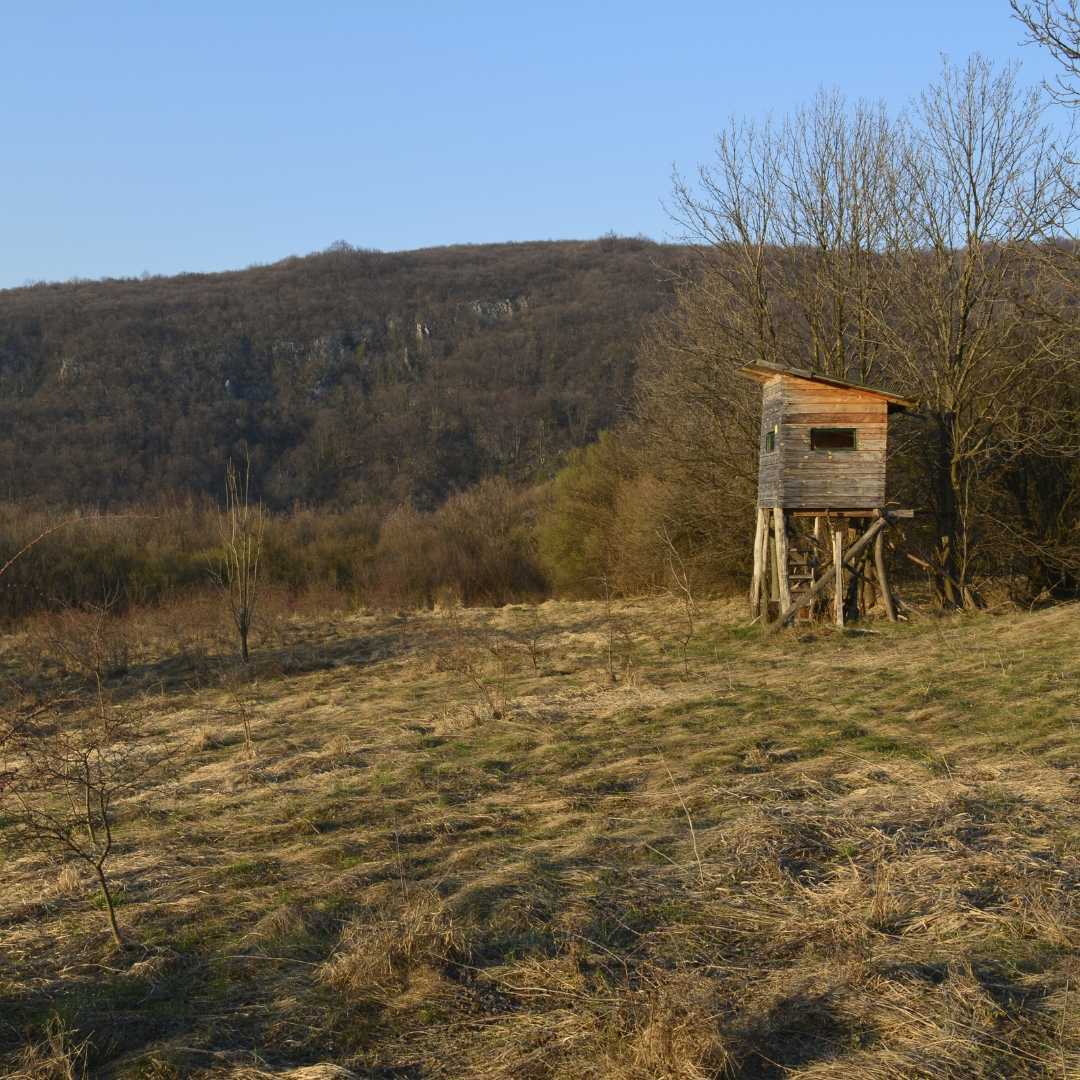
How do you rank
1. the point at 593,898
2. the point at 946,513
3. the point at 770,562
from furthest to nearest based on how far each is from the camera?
the point at 770,562
the point at 946,513
the point at 593,898

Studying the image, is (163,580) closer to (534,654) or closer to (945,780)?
(534,654)

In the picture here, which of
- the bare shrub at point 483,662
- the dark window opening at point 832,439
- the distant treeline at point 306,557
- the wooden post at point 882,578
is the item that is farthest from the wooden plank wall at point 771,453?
the distant treeline at point 306,557

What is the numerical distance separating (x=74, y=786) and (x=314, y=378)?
44551 millimetres

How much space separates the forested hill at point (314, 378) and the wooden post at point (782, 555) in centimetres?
2409

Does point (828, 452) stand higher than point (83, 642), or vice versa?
point (828, 452)

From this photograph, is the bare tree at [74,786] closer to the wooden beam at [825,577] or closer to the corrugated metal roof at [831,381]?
the wooden beam at [825,577]

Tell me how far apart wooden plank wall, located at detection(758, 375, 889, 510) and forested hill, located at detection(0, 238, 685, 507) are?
930 inches

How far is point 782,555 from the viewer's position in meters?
17.1

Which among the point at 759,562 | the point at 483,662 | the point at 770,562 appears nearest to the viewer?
the point at 483,662

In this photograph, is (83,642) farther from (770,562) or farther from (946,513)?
(946,513)

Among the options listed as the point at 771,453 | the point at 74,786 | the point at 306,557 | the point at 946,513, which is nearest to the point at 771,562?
the point at 771,453

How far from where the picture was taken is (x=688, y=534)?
22.8 metres

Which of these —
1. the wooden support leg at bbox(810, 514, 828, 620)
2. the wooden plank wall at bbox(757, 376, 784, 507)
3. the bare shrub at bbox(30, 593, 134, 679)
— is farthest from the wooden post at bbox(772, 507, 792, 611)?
the bare shrub at bbox(30, 593, 134, 679)

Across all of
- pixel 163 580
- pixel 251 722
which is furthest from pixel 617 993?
pixel 163 580
